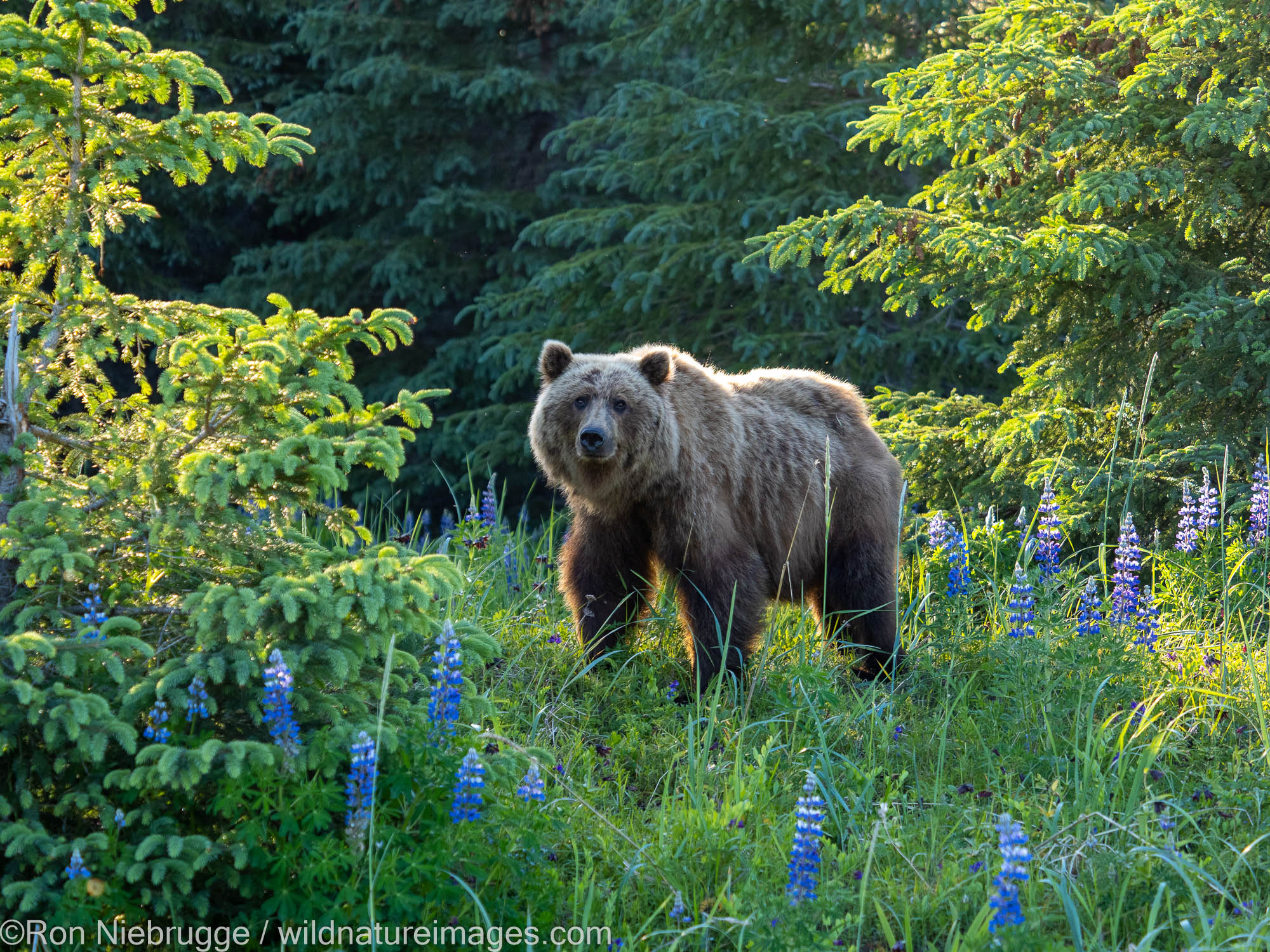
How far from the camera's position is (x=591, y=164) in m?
9.99

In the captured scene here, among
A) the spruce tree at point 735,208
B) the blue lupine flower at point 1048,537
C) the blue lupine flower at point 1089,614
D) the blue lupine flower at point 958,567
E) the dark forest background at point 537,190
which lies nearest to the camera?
the blue lupine flower at point 1089,614

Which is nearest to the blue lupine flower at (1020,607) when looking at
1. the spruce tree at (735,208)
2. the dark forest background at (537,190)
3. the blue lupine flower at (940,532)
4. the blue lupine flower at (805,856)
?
the blue lupine flower at (940,532)

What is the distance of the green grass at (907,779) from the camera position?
280cm

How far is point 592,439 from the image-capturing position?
4.48m

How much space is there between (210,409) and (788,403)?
316 cm

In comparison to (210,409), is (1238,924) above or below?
below

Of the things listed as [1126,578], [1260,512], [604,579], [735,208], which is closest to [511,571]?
[604,579]

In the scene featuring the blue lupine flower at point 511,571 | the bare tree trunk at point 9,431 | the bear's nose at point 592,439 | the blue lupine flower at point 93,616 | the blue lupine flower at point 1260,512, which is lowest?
the blue lupine flower at point 511,571

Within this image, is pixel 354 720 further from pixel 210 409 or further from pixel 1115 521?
pixel 1115 521

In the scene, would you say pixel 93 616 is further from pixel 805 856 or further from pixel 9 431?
pixel 805 856

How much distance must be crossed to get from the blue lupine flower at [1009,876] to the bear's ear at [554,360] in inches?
120

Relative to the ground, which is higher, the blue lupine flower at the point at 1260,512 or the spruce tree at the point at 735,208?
the spruce tree at the point at 735,208

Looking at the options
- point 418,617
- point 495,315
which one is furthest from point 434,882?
point 495,315

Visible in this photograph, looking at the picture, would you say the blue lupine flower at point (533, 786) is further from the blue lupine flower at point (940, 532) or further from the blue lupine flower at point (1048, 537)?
the blue lupine flower at point (940, 532)
